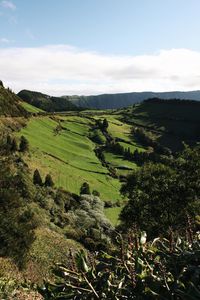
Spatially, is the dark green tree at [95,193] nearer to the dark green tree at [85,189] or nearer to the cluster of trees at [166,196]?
the dark green tree at [85,189]

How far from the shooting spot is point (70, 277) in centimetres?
650

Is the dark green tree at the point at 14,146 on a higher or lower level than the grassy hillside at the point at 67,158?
higher

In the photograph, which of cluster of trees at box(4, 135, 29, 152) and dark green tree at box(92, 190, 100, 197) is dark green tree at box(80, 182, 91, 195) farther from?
cluster of trees at box(4, 135, 29, 152)

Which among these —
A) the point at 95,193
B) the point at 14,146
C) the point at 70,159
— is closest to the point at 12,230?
the point at 95,193

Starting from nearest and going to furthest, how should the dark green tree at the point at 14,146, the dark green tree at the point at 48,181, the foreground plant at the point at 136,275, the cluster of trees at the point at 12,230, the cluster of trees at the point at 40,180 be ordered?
the foreground plant at the point at 136,275, the cluster of trees at the point at 12,230, the cluster of trees at the point at 40,180, the dark green tree at the point at 48,181, the dark green tree at the point at 14,146

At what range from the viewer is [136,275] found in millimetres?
6223

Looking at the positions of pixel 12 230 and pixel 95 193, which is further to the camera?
pixel 95 193

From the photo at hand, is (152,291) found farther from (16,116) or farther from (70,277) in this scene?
(16,116)

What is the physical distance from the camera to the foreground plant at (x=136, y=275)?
19.7 feet

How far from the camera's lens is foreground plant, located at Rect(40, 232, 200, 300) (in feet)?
19.7

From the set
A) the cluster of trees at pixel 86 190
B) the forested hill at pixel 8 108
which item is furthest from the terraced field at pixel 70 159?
the forested hill at pixel 8 108

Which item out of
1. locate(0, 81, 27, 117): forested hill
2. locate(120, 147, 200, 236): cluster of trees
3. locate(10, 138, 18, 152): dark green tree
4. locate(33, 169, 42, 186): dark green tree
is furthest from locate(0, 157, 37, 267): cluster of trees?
locate(0, 81, 27, 117): forested hill

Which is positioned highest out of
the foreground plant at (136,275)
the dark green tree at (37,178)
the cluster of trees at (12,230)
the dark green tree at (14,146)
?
the foreground plant at (136,275)

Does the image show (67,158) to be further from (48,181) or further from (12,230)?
(12,230)
